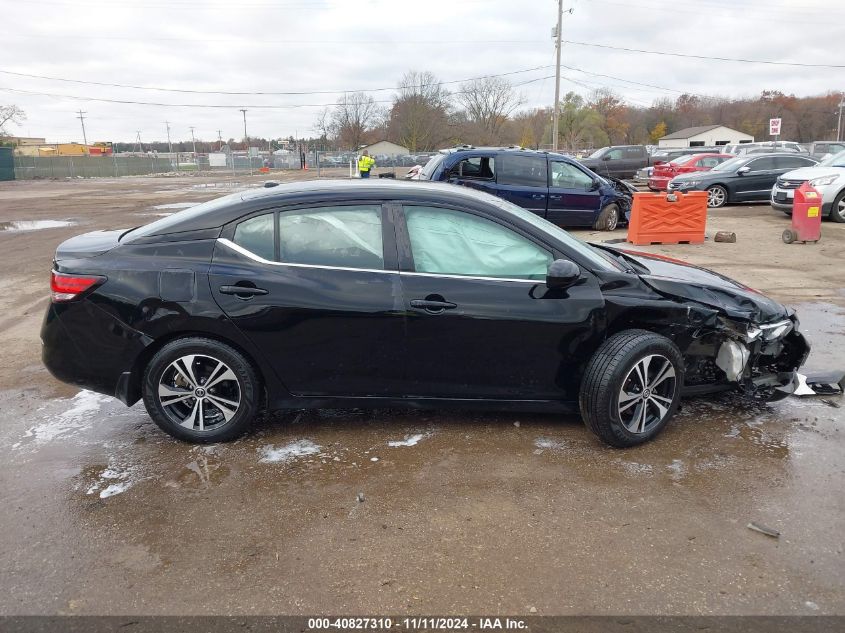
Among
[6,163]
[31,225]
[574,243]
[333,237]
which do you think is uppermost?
[6,163]

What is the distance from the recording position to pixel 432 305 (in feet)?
12.5

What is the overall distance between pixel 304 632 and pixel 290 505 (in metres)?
0.94

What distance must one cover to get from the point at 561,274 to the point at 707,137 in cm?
9589

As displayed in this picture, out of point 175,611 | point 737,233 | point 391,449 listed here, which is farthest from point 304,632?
point 737,233

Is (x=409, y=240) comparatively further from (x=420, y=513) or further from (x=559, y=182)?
(x=559, y=182)

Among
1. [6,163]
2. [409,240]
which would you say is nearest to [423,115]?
[6,163]

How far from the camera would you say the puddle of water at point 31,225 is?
1603cm

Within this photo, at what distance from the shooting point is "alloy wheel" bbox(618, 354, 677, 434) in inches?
152

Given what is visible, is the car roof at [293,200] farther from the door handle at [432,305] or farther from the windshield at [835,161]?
the windshield at [835,161]

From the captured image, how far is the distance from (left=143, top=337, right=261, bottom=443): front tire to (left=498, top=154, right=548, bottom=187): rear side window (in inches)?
373

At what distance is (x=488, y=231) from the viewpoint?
4020 mm

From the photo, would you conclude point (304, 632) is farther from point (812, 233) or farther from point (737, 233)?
point (737, 233)

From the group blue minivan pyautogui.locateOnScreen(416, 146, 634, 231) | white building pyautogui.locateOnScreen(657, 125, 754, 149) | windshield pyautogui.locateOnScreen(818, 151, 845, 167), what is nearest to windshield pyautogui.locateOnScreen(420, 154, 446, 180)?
blue minivan pyautogui.locateOnScreen(416, 146, 634, 231)

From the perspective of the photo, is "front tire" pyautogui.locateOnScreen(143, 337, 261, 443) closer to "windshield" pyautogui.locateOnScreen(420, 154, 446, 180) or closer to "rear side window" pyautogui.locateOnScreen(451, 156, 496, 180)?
"windshield" pyautogui.locateOnScreen(420, 154, 446, 180)
